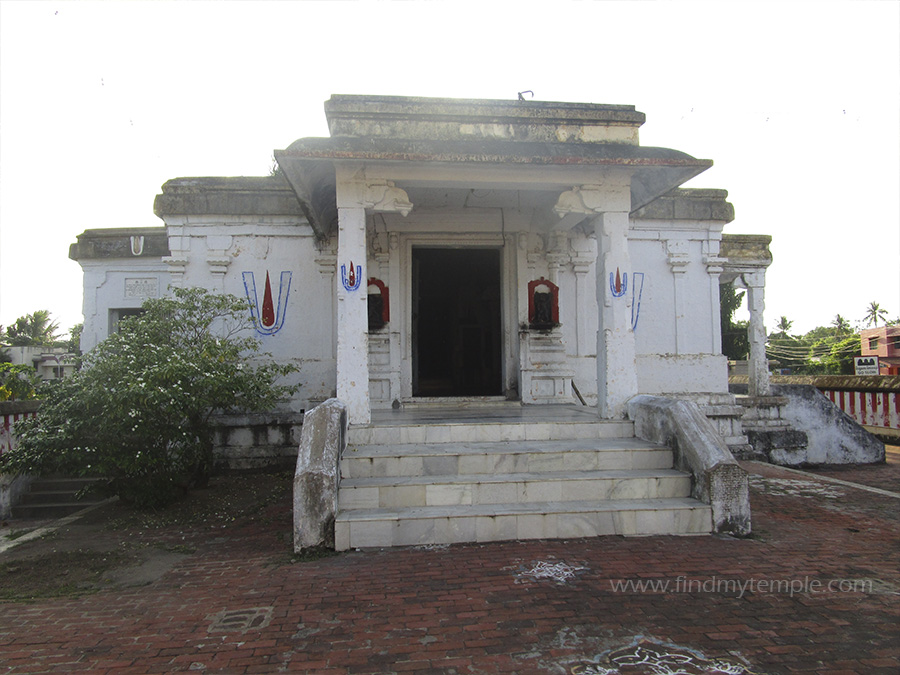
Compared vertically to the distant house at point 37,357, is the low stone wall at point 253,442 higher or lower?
lower

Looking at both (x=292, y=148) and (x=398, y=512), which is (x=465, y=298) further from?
(x=398, y=512)

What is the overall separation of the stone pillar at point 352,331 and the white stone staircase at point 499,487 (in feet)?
1.17

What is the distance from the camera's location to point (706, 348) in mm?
10336

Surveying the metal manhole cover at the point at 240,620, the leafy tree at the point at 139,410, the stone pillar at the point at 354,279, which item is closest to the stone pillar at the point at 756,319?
the stone pillar at the point at 354,279

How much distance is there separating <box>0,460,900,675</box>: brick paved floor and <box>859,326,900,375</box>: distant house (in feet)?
130

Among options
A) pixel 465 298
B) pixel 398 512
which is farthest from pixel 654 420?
pixel 465 298

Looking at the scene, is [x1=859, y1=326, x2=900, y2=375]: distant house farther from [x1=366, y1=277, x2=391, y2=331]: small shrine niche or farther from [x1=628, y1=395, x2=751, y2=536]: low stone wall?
[x1=366, y1=277, x2=391, y2=331]: small shrine niche

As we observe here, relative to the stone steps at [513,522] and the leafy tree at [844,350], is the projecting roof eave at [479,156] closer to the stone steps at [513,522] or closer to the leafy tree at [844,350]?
the stone steps at [513,522]

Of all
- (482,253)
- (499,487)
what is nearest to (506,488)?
(499,487)

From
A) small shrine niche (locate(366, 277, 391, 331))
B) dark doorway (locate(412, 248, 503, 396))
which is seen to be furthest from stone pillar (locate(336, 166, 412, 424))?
dark doorway (locate(412, 248, 503, 396))

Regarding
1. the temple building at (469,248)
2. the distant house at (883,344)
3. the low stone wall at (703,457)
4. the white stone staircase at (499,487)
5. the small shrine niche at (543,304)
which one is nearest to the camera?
the white stone staircase at (499,487)

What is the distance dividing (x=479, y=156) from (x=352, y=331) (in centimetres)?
251

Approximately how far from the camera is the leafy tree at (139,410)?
630 centimetres

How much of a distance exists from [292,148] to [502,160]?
7.86ft
